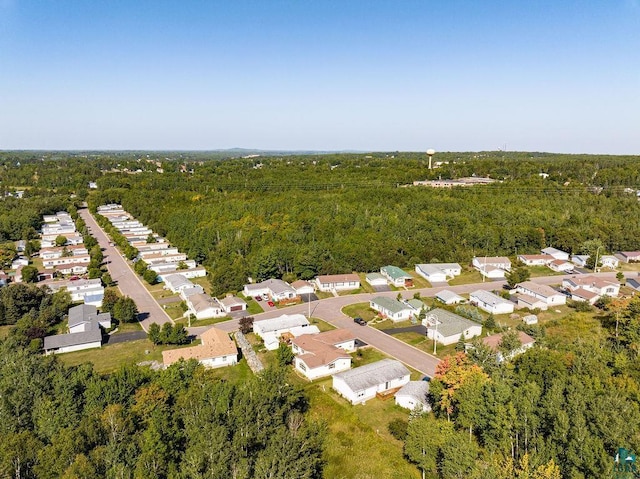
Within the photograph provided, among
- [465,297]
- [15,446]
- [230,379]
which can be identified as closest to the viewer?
[15,446]

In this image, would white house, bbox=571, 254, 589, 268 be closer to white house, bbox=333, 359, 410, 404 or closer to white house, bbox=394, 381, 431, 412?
white house, bbox=333, 359, 410, 404

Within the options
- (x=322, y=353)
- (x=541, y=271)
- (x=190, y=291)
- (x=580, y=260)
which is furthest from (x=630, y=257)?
(x=190, y=291)

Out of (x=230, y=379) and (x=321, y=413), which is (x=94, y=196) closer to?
(x=230, y=379)

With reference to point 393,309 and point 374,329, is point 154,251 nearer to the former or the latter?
point 374,329

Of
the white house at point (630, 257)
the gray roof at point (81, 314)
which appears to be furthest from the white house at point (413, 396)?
the white house at point (630, 257)

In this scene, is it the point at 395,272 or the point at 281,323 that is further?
the point at 395,272

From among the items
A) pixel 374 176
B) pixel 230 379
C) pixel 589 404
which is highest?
pixel 374 176

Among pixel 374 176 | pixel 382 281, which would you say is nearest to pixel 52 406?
pixel 382 281
